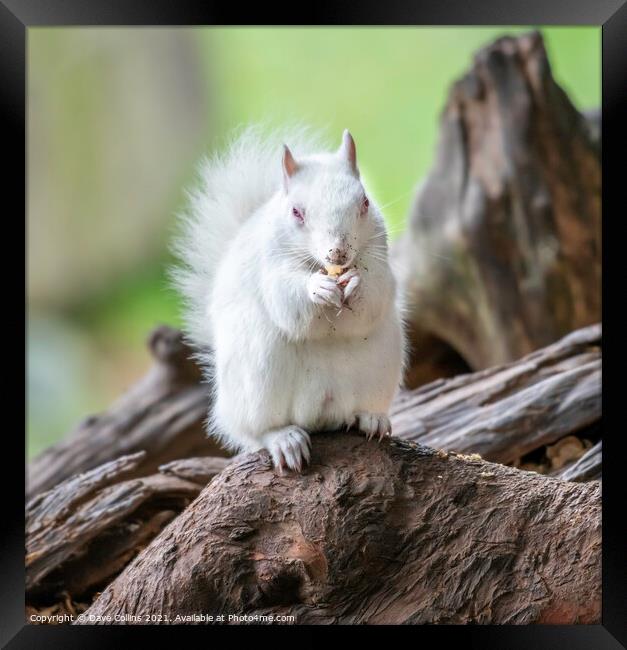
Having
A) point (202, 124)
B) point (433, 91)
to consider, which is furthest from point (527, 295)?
point (202, 124)

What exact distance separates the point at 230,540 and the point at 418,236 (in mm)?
2422

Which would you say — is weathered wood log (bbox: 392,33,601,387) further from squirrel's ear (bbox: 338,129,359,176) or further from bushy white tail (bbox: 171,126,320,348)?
squirrel's ear (bbox: 338,129,359,176)

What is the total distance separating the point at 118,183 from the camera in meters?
3.97

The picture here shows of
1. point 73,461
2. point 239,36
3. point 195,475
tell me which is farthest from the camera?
point 73,461

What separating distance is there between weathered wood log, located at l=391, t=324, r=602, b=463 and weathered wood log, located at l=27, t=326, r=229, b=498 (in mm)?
912

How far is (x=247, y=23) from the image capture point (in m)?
2.31

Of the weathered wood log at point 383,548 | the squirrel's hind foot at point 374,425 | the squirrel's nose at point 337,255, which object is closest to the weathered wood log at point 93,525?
the weathered wood log at point 383,548

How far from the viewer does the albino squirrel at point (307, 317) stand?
2043mm

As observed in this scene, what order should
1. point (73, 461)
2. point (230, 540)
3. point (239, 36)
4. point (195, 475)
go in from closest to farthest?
point (230, 540) → point (239, 36) → point (195, 475) → point (73, 461)

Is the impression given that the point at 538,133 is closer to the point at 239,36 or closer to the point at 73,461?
the point at 239,36

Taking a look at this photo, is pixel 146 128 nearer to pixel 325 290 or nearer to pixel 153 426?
pixel 153 426

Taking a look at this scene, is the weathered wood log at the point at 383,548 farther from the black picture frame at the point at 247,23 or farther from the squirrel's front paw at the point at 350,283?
the squirrel's front paw at the point at 350,283

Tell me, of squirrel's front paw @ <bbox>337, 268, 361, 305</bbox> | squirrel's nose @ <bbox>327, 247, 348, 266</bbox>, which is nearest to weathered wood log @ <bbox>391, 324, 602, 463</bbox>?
squirrel's front paw @ <bbox>337, 268, 361, 305</bbox>

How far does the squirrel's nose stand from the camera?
6.45 ft
